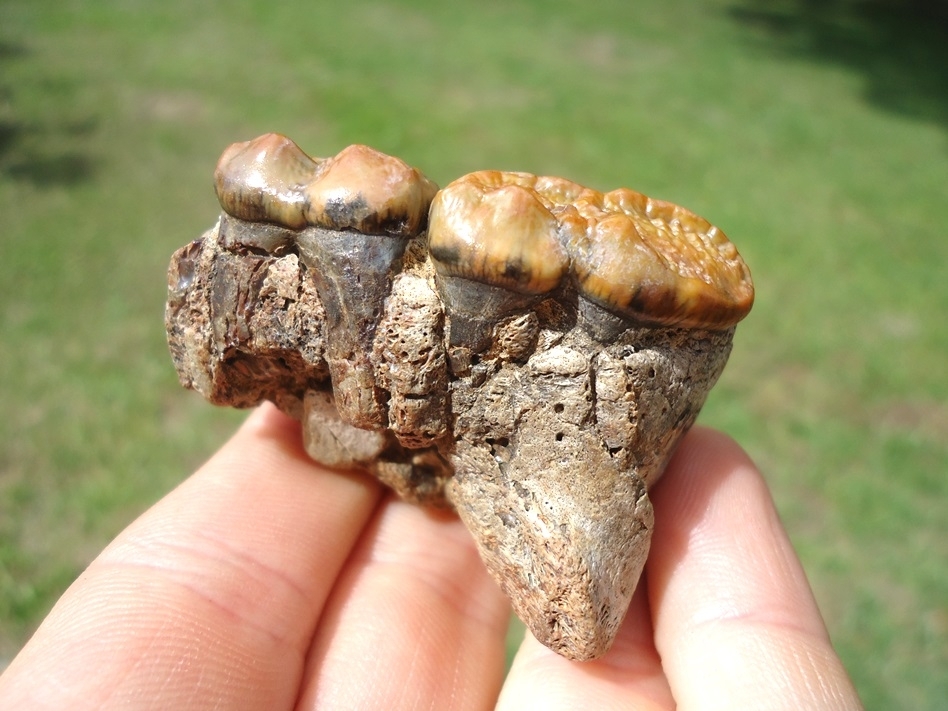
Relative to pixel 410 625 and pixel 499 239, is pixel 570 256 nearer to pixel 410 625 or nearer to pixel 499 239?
pixel 499 239

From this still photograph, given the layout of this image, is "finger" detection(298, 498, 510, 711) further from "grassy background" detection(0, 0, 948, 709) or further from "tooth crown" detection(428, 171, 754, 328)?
"grassy background" detection(0, 0, 948, 709)

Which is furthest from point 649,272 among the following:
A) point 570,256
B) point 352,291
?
point 352,291

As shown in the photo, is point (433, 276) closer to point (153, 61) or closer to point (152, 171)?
point (152, 171)

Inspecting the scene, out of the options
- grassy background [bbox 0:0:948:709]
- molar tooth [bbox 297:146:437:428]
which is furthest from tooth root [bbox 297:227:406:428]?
grassy background [bbox 0:0:948:709]

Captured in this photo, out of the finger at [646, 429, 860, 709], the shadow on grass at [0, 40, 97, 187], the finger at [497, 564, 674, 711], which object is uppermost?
the finger at [646, 429, 860, 709]

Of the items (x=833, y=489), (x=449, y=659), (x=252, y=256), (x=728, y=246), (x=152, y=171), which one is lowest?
(x=152, y=171)

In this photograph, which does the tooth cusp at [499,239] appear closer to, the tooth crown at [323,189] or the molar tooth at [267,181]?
the tooth crown at [323,189]

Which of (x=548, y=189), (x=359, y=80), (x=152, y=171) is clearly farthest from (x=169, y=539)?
(x=359, y=80)
